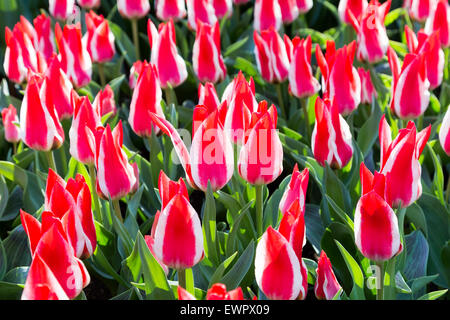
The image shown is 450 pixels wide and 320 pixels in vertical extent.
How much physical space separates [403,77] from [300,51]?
0.91 ft

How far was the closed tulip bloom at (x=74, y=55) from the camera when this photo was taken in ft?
6.86

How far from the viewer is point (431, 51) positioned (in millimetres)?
2055

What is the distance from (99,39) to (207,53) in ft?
1.36

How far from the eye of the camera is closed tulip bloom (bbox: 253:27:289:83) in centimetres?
208

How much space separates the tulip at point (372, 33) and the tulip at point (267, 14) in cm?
29

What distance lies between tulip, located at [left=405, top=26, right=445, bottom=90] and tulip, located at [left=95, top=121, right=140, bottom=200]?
2.75ft

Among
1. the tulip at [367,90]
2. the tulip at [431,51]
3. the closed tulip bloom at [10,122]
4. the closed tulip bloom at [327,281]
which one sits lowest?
the closed tulip bloom at [327,281]

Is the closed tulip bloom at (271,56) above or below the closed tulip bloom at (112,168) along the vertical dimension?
above

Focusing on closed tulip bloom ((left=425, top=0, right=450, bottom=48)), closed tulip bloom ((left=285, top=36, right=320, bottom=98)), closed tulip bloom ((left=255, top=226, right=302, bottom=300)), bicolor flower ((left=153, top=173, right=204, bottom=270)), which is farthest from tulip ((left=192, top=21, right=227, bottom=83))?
closed tulip bloom ((left=255, top=226, right=302, bottom=300))

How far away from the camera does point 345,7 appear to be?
242 cm

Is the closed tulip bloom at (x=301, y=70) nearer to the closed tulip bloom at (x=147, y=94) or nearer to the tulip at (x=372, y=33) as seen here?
the tulip at (x=372, y=33)

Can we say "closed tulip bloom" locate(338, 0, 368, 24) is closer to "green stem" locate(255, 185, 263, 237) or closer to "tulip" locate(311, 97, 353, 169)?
"tulip" locate(311, 97, 353, 169)

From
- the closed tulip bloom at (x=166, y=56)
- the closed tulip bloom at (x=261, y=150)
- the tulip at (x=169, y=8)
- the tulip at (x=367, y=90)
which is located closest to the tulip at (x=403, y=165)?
the closed tulip bloom at (x=261, y=150)
